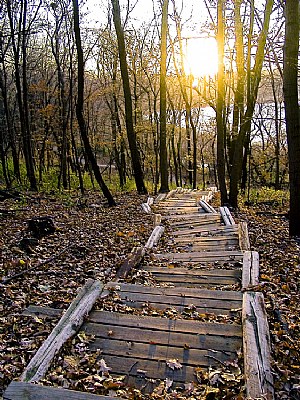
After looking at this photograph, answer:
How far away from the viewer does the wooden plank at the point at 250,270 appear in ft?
16.0

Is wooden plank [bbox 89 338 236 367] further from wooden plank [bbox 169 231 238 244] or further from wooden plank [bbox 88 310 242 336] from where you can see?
wooden plank [bbox 169 231 238 244]

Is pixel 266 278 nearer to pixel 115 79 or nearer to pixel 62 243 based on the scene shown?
pixel 62 243

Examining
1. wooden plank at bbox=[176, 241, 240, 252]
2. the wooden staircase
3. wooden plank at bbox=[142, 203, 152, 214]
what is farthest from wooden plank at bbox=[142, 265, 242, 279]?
wooden plank at bbox=[142, 203, 152, 214]

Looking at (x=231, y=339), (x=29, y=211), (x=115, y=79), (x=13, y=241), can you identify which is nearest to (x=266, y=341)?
(x=231, y=339)

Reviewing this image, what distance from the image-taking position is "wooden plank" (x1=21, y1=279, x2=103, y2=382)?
316cm

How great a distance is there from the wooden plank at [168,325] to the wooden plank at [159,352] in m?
0.24

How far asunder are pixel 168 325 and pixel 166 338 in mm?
201

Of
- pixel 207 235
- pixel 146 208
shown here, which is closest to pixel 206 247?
pixel 207 235

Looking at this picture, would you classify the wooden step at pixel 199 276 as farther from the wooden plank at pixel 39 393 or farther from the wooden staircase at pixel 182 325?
the wooden plank at pixel 39 393

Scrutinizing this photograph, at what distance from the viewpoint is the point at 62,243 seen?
836 cm

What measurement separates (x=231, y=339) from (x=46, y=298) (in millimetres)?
2830

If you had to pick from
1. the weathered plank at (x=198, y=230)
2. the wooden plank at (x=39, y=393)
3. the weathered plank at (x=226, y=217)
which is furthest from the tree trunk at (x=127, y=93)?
the wooden plank at (x=39, y=393)

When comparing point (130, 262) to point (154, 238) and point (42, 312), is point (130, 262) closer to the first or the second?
point (42, 312)

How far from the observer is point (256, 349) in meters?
3.31
